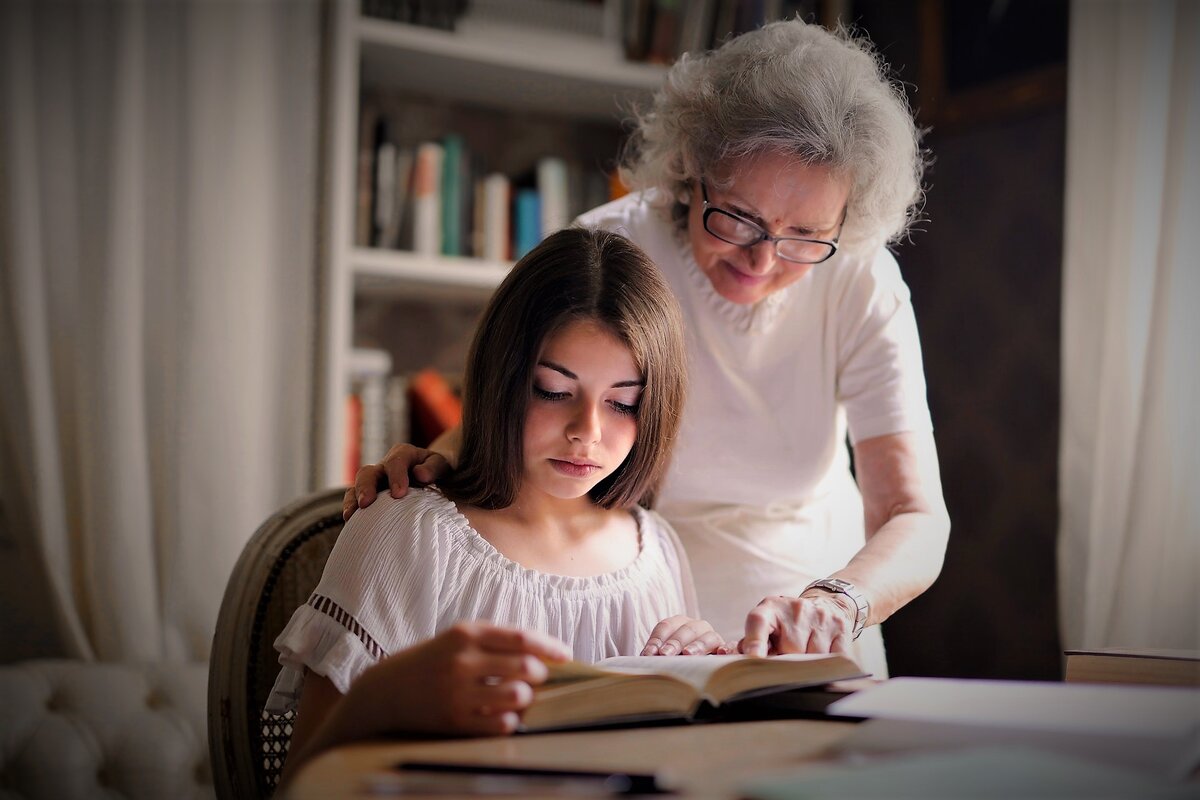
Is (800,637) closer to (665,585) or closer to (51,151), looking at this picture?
(665,585)

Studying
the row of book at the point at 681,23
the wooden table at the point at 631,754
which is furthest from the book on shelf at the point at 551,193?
the wooden table at the point at 631,754

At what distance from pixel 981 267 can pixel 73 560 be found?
6.72ft

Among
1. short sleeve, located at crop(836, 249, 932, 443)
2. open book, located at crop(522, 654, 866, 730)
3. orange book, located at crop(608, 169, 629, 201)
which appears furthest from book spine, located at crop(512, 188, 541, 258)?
open book, located at crop(522, 654, 866, 730)

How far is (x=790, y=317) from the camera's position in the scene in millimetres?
1577

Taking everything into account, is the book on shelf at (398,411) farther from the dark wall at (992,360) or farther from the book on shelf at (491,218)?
the dark wall at (992,360)

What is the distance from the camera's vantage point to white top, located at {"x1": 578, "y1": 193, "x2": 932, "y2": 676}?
155cm

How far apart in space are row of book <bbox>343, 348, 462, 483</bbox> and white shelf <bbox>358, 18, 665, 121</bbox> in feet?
2.29

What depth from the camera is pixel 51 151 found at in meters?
2.19

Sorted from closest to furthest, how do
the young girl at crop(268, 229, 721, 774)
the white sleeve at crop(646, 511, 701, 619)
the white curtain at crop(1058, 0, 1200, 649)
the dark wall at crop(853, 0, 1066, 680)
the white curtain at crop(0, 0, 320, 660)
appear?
the young girl at crop(268, 229, 721, 774) < the white sleeve at crop(646, 511, 701, 619) < the white curtain at crop(1058, 0, 1200, 649) < the white curtain at crop(0, 0, 320, 660) < the dark wall at crop(853, 0, 1066, 680)

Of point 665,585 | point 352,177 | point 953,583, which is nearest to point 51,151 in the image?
point 352,177

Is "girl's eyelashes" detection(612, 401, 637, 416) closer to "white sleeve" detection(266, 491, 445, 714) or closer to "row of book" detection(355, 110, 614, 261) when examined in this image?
"white sleeve" detection(266, 491, 445, 714)

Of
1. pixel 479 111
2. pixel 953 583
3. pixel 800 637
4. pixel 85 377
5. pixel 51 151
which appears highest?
pixel 479 111

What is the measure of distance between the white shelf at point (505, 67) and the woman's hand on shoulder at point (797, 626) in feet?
5.93

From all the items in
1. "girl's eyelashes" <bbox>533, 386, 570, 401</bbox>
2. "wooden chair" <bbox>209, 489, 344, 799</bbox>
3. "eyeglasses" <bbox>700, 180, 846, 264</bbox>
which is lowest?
"wooden chair" <bbox>209, 489, 344, 799</bbox>
